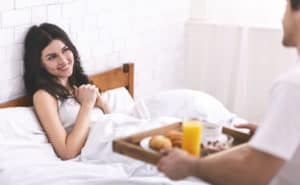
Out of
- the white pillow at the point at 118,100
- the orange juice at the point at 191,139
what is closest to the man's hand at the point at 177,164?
the orange juice at the point at 191,139

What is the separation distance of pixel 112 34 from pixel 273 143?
181cm

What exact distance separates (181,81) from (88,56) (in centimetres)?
105

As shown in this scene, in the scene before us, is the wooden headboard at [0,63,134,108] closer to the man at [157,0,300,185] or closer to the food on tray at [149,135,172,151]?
the food on tray at [149,135,172,151]

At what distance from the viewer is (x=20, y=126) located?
2381 millimetres

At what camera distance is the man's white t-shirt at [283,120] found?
54.4 inches

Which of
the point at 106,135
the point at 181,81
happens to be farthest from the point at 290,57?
the point at 106,135

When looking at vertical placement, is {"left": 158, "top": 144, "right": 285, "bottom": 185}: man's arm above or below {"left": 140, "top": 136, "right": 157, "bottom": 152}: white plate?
above

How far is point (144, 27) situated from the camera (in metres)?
3.36

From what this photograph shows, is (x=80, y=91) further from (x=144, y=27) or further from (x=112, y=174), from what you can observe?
(x=144, y=27)

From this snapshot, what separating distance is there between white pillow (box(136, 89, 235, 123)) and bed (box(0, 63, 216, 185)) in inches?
14.3

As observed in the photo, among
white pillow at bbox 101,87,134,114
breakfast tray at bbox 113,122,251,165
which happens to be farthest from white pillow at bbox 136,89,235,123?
breakfast tray at bbox 113,122,251,165

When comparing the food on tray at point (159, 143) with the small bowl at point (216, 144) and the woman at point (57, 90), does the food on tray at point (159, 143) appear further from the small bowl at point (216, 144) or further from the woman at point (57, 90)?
the woman at point (57, 90)

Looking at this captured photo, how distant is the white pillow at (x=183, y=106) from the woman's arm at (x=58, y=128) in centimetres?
47

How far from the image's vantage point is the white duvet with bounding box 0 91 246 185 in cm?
207
